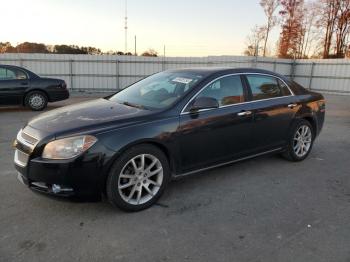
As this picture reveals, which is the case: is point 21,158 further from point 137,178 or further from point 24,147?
point 137,178

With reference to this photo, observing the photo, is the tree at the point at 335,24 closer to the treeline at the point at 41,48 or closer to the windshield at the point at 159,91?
the treeline at the point at 41,48

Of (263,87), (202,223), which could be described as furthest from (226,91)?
(202,223)

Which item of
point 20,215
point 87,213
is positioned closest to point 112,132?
point 87,213

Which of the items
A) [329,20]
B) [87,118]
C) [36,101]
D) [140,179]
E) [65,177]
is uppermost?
[329,20]

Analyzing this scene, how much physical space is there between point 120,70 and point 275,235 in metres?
17.4

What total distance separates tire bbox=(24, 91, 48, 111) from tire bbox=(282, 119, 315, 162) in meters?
8.39

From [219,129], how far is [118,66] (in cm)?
1604

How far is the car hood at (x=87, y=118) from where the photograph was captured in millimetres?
3344

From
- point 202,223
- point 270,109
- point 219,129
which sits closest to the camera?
point 202,223

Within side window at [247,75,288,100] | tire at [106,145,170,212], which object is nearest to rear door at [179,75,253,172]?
side window at [247,75,288,100]

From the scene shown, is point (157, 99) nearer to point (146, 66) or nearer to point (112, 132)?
point (112, 132)

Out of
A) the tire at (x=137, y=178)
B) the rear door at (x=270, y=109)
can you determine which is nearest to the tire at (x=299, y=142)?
the rear door at (x=270, y=109)

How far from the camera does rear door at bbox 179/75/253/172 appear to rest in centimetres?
386

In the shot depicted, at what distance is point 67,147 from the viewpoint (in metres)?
3.17
